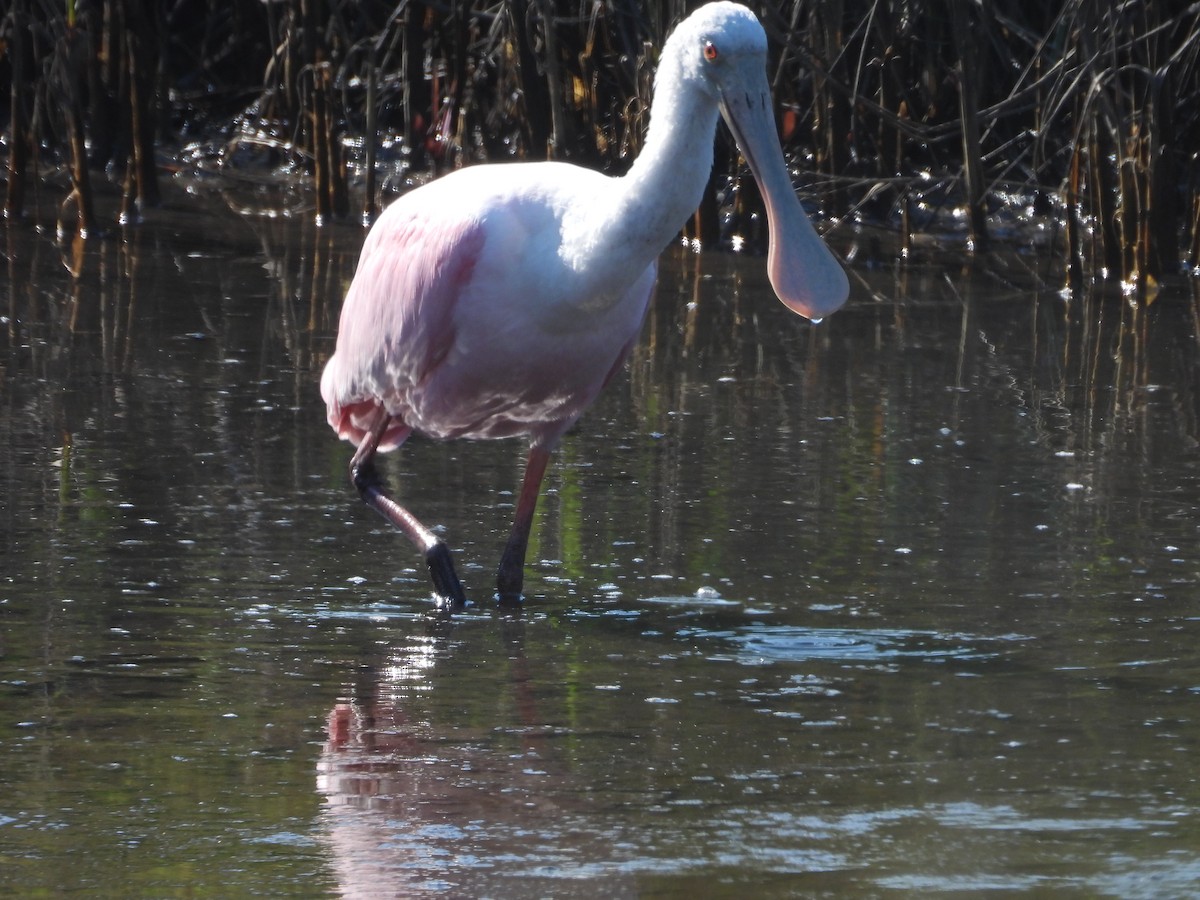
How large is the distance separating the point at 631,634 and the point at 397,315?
3.44ft

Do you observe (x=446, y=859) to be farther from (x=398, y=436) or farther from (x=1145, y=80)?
(x=1145, y=80)

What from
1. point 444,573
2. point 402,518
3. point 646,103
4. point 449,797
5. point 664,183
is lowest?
point 449,797

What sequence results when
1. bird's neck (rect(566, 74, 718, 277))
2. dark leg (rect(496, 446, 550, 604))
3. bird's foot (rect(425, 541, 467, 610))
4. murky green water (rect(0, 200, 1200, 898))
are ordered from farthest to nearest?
dark leg (rect(496, 446, 550, 604)), bird's foot (rect(425, 541, 467, 610)), bird's neck (rect(566, 74, 718, 277)), murky green water (rect(0, 200, 1200, 898))

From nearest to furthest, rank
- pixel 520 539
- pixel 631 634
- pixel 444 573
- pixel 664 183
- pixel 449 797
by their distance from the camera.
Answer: pixel 449 797
pixel 664 183
pixel 631 634
pixel 444 573
pixel 520 539

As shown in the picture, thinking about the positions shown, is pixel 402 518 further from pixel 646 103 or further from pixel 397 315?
pixel 646 103

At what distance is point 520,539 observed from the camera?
191 inches

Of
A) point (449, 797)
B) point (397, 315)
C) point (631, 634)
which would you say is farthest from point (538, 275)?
point (449, 797)

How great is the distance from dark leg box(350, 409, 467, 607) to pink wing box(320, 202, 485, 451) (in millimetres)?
104

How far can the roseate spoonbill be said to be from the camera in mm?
4195

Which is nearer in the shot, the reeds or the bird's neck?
the bird's neck

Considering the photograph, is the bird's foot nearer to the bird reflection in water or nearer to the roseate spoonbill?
the roseate spoonbill

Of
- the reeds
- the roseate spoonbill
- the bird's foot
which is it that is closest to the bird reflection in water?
the bird's foot

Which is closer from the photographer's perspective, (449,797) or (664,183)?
(449,797)

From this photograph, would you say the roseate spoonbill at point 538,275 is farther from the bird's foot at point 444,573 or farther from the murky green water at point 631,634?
the murky green water at point 631,634
